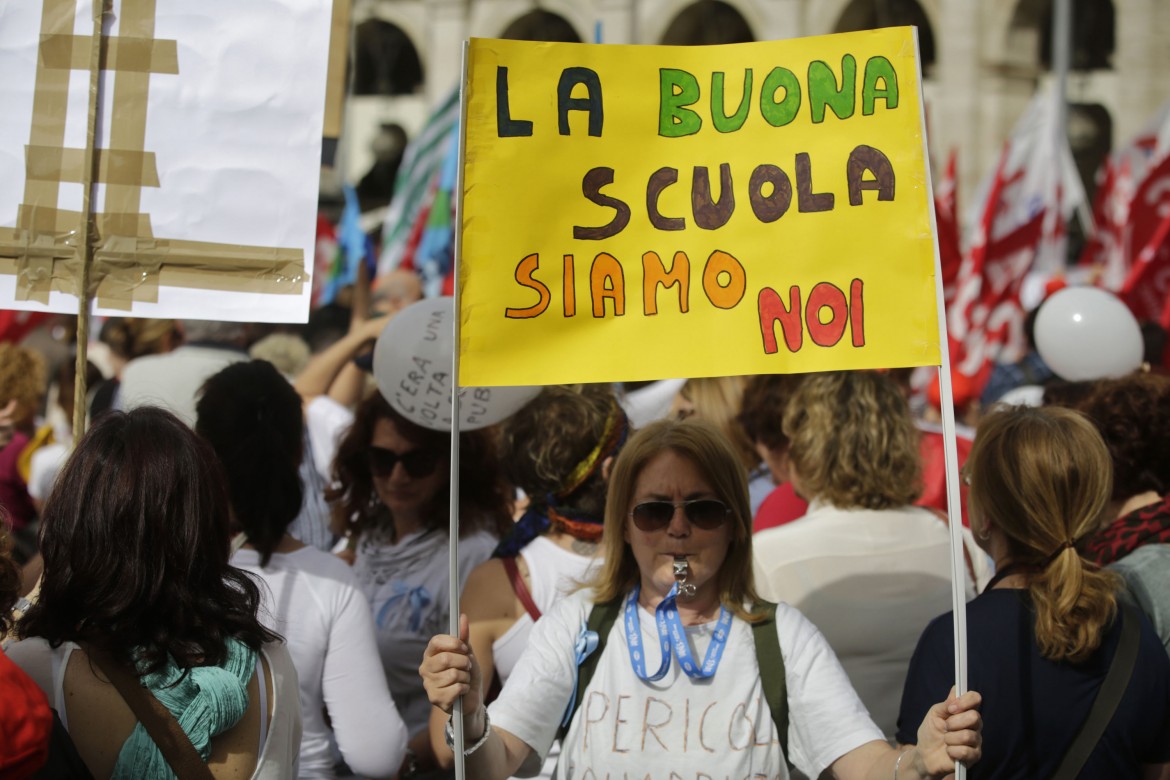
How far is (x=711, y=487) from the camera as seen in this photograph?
9.06ft

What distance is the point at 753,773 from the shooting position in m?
2.53

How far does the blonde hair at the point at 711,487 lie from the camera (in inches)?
109

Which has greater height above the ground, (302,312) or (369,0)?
(369,0)

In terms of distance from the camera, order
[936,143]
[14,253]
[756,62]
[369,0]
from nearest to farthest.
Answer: [756,62] < [14,253] < [936,143] < [369,0]

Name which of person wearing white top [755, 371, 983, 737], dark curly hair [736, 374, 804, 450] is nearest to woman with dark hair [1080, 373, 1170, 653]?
person wearing white top [755, 371, 983, 737]

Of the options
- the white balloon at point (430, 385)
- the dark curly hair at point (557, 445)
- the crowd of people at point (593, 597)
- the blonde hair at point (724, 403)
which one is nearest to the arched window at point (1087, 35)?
the blonde hair at point (724, 403)

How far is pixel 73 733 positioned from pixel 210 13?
1.83 m

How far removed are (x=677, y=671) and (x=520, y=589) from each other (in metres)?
0.74

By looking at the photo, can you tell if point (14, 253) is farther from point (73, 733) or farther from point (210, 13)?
point (73, 733)

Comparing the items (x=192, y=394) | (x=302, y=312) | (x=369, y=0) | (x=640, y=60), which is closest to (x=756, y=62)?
(x=640, y=60)

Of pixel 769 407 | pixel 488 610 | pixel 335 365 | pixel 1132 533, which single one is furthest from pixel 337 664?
pixel 335 365

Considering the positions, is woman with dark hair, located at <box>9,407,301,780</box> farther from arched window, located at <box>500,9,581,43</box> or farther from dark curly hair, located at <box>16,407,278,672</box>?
arched window, located at <box>500,9,581,43</box>

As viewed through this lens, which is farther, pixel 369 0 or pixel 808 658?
pixel 369 0

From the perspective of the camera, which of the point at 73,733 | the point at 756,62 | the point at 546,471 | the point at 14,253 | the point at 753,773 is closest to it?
the point at 73,733
